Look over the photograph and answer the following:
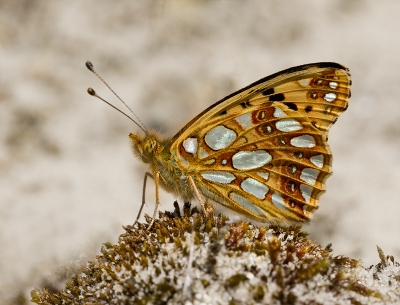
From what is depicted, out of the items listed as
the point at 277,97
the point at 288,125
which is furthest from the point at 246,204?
the point at 277,97

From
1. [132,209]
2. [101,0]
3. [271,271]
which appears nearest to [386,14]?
[101,0]

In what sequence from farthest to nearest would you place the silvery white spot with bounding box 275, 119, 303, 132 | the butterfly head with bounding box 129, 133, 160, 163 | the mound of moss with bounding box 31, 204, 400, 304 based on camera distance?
1. the butterfly head with bounding box 129, 133, 160, 163
2. the silvery white spot with bounding box 275, 119, 303, 132
3. the mound of moss with bounding box 31, 204, 400, 304

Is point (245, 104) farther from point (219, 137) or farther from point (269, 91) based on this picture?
→ point (219, 137)

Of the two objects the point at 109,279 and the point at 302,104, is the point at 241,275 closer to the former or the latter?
the point at 109,279

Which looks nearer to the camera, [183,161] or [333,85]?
[333,85]

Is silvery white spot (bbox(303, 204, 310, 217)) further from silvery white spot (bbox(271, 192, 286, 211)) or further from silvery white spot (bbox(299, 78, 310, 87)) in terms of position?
silvery white spot (bbox(299, 78, 310, 87))

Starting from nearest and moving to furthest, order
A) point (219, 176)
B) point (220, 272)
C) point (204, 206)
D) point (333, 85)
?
point (220, 272) < point (204, 206) < point (333, 85) < point (219, 176)

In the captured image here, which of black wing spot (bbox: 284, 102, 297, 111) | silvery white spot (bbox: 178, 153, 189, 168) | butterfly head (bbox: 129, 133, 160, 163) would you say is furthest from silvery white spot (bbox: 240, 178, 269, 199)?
butterfly head (bbox: 129, 133, 160, 163)
